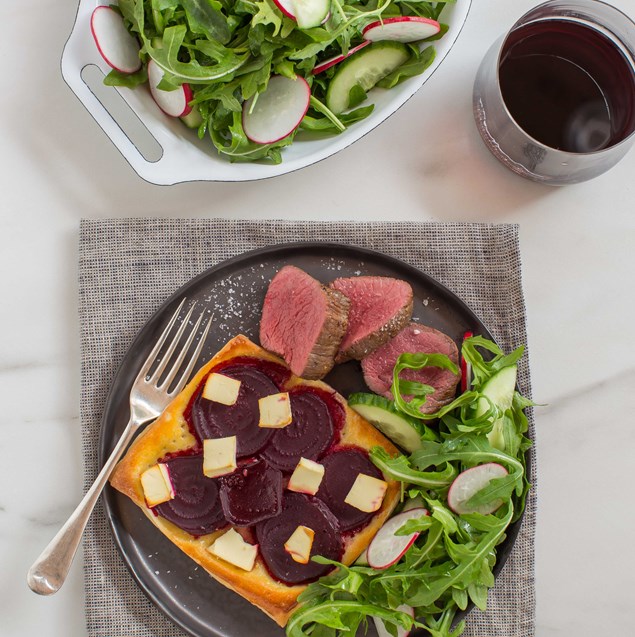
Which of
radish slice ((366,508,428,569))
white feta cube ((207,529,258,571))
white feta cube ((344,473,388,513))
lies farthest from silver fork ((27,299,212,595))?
radish slice ((366,508,428,569))

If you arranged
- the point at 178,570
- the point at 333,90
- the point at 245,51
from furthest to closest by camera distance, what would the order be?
the point at 178,570 → the point at 333,90 → the point at 245,51

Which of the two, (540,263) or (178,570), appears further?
(540,263)

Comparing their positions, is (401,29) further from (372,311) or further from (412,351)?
(412,351)

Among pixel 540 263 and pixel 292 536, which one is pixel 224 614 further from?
pixel 540 263

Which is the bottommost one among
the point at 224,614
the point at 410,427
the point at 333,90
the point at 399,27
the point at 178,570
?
the point at 224,614

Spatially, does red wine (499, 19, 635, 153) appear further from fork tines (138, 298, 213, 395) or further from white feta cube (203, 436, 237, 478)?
white feta cube (203, 436, 237, 478)

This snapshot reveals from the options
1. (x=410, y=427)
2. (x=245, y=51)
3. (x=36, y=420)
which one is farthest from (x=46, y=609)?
(x=245, y=51)
